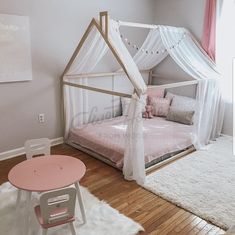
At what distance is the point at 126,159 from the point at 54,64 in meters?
1.80

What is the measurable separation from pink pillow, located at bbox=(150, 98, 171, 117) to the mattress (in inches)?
10.9

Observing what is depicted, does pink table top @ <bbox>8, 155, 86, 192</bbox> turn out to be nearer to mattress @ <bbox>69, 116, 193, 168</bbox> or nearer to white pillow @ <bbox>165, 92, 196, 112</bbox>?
mattress @ <bbox>69, 116, 193, 168</bbox>

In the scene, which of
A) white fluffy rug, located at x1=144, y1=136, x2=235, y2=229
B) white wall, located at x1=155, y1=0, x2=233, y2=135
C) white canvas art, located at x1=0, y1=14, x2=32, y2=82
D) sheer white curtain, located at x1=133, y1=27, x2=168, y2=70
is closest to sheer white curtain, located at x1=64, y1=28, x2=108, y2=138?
white canvas art, located at x1=0, y1=14, x2=32, y2=82

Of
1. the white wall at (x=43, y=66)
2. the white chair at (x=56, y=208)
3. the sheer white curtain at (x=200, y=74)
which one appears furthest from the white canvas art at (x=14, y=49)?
the white chair at (x=56, y=208)

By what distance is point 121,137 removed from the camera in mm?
3531

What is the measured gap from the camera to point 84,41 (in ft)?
10.8

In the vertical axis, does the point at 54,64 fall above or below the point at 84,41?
below

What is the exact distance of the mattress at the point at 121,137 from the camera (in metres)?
3.23

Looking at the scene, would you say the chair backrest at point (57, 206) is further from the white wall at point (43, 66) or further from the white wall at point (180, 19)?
the white wall at point (180, 19)

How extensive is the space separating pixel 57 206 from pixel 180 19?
160 inches

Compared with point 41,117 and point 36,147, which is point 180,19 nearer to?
point 41,117

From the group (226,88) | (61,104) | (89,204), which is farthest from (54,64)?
(226,88)

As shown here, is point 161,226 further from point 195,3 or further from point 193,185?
point 195,3

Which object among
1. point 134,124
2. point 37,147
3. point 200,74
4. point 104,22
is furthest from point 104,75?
point 37,147
